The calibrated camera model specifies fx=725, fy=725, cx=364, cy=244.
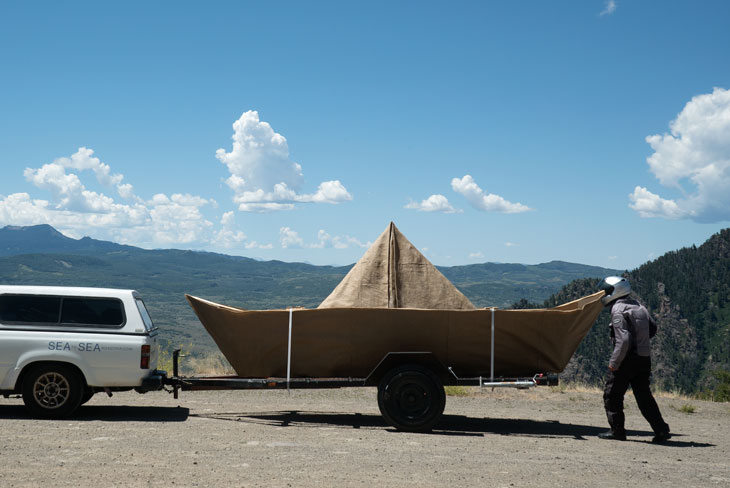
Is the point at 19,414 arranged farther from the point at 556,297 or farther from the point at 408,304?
the point at 556,297

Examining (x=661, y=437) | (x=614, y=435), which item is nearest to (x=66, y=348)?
(x=614, y=435)

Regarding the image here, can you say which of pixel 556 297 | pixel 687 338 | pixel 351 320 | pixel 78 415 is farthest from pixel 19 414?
pixel 687 338

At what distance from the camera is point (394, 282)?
443 inches

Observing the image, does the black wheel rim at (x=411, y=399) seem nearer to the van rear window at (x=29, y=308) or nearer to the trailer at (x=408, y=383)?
the trailer at (x=408, y=383)

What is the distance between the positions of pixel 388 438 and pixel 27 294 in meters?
5.67

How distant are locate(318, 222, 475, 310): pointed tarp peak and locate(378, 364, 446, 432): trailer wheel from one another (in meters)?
1.39

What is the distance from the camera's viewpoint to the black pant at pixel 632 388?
973 centimetres

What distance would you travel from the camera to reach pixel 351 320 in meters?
10.2

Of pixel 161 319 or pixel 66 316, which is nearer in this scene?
pixel 66 316

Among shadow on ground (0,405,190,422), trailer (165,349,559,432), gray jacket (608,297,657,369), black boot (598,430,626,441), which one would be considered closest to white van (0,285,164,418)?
shadow on ground (0,405,190,422)

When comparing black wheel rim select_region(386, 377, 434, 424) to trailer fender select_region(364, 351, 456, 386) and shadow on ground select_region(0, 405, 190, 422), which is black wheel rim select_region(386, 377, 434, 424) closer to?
trailer fender select_region(364, 351, 456, 386)

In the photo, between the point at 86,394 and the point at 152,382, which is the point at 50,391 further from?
the point at 152,382

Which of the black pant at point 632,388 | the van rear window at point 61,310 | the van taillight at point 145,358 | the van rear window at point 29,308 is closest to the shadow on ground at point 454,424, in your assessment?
the black pant at point 632,388

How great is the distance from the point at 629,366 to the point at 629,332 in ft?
1.50
